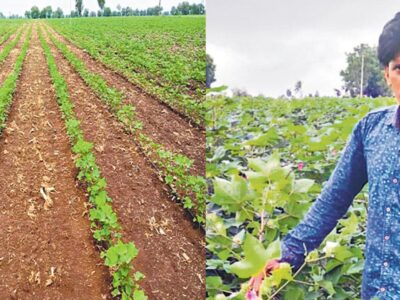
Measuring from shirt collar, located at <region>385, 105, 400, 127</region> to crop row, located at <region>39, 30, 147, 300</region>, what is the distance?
0.63 m

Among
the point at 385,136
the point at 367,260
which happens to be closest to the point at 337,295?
the point at 367,260

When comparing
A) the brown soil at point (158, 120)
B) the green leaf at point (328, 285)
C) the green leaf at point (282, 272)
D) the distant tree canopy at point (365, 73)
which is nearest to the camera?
the green leaf at point (282, 272)

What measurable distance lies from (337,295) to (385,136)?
0.87 ft

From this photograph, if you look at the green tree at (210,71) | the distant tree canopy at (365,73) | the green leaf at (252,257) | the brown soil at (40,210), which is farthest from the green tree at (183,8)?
the green leaf at (252,257)

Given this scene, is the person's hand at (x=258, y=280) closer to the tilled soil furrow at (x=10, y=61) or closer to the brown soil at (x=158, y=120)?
the brown soil at (x=158, y=120)

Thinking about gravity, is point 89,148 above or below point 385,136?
below

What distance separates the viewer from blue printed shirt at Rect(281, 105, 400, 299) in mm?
797

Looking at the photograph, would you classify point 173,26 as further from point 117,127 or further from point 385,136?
point 385,136

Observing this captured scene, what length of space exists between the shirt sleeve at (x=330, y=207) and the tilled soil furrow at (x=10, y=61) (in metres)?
0.71

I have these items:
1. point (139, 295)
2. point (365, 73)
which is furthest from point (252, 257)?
point (365, 73)

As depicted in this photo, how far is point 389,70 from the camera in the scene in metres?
0.81

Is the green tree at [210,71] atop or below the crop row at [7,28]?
below

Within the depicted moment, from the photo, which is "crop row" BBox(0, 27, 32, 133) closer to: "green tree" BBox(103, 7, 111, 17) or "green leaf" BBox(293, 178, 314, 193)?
"green tree" BBox(103, 7, 111, 17)

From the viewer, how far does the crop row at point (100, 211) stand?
1.19 metres
